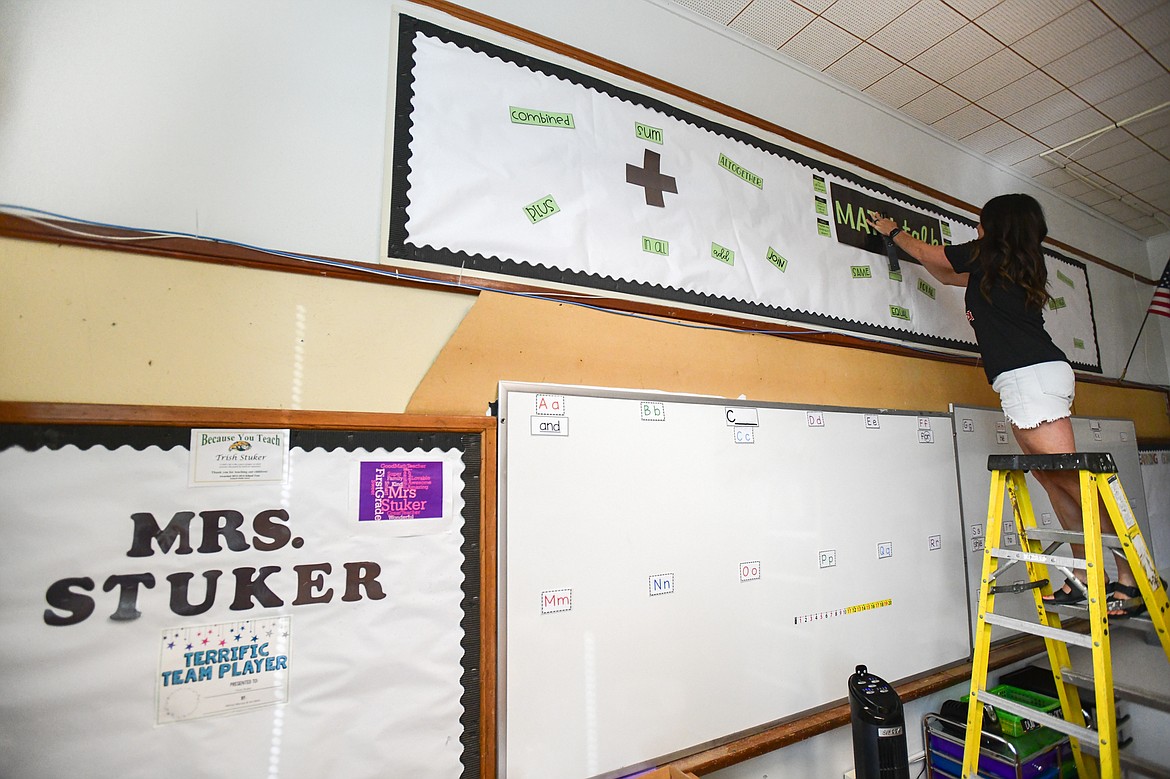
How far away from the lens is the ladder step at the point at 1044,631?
1481 millimetres

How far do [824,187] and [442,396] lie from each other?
1.77 metres

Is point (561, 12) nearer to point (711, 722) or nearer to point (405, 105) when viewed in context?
point (405, 105)

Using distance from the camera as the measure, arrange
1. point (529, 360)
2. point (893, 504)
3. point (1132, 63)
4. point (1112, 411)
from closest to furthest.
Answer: point (529, 360), point (893, 504), point (1132, 63), point (1112, 411)

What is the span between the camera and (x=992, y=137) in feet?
9.02

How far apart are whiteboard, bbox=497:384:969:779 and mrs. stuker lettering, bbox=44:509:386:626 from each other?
373mm

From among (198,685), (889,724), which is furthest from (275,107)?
(889,724)

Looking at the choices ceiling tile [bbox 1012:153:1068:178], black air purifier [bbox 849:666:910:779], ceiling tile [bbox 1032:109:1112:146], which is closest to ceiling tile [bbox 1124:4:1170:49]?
ceiling tile [bbox 1032:109:1112:146]

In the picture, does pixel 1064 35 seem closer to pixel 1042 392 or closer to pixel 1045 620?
pixel 1042 392

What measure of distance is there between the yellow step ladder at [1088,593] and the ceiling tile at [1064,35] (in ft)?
5.62

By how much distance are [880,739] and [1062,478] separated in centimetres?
127

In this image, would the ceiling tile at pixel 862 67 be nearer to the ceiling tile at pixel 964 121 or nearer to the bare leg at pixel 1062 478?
the ceiling tile at pixel 964 121

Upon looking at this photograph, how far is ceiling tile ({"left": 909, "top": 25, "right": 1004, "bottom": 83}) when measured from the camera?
82.4 inches

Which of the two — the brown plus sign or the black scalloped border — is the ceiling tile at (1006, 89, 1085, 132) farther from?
the brown plus sign

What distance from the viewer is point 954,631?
80.0 inches
